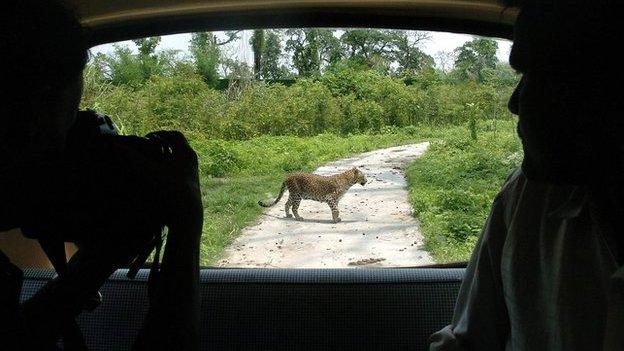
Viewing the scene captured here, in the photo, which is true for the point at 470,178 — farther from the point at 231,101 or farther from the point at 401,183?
the point at 231,101

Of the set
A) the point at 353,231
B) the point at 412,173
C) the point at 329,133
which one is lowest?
the point at 353,231

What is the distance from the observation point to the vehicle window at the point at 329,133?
7.12 feet

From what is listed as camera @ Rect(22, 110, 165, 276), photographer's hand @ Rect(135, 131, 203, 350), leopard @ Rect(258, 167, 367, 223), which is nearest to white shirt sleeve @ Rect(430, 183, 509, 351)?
photographer's hand @ Rect(135, 131, 203, 350)

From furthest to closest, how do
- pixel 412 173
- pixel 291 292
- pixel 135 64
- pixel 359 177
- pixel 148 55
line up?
1. pixel 359 177
2. pixel 412 173
3. pixel 135 64
4. pixel 148 55
5. pixel 291 292

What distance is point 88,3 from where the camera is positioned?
1679mm

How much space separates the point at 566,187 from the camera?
1.08 m

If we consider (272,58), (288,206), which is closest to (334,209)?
(288,206)

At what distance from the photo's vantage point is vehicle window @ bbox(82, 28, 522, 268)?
7.12 feet

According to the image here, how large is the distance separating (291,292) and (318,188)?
819 mm

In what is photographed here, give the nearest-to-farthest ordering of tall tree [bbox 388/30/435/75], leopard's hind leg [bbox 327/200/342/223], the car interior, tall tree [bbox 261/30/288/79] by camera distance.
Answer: the car interior
tall tree [bbox 388/30/435/75]
tall tree [bbox 261/30/288/79]
leopard's hind leg [bbox 327/200/342/223]

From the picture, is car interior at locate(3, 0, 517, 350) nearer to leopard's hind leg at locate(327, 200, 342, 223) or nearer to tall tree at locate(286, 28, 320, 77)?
tall tree at locate(286, 28, 320, 77)

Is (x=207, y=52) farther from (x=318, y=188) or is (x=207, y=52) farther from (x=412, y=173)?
(x=412, y=173)

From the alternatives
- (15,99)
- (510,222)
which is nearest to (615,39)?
(510,222)

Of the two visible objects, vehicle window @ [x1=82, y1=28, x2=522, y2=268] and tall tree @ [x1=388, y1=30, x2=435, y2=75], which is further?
vehicle window @ [x1=82, y1=28, x2=522, y2=268]
